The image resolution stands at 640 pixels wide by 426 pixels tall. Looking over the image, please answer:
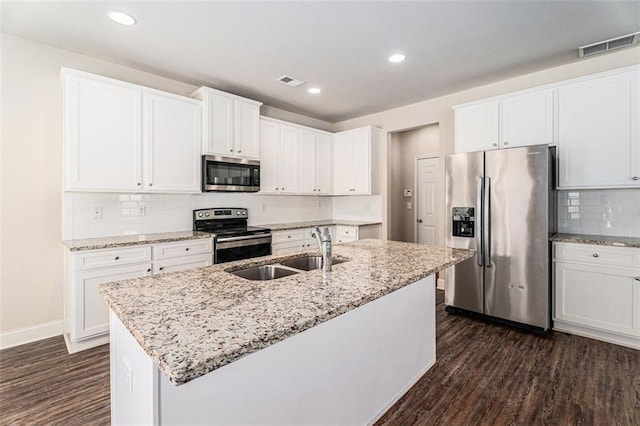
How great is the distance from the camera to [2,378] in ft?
7.40

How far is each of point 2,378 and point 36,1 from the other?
2.71m

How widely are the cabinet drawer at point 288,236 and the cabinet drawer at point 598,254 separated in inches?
113

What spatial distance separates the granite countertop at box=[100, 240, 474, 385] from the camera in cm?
86

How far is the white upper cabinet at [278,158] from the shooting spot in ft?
14.0

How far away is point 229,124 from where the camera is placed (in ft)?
12.3

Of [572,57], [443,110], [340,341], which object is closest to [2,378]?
[340,341]

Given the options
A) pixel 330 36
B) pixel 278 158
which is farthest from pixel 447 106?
pixel 278 158

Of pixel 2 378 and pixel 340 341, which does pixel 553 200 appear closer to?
pixel 340 341

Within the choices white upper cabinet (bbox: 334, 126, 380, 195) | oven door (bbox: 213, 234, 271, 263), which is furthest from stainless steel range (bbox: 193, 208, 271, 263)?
white upper cabinet (bbox: 334, 126, 380, 195)

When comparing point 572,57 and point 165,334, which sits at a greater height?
point 572,57

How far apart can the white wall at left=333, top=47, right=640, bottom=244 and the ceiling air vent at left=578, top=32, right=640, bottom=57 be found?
260 mm

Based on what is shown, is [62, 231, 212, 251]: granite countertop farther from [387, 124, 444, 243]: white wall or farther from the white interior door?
the white interior door

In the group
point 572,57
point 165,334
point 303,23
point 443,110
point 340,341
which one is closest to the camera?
point 165,334

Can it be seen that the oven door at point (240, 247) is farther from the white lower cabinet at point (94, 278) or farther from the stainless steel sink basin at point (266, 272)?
the stainless steel sink basin at point (266, 272)
